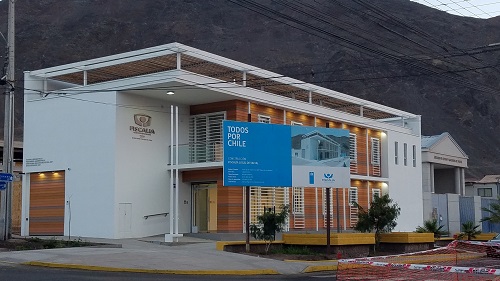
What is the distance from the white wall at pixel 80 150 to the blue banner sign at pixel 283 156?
7.66 m

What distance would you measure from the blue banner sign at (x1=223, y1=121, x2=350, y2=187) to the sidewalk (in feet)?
11.0

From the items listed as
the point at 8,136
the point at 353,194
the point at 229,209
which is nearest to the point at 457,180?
the point at 353,194

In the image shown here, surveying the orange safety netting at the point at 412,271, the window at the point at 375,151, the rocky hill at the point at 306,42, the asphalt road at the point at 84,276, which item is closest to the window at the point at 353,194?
the window at the point at 375,151

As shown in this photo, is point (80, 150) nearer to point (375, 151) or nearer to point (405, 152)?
point (375, 151)

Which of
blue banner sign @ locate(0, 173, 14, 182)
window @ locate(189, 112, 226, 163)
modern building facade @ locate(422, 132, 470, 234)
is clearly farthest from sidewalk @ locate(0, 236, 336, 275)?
modern building facade @ locate(422, 132, 470, 234)

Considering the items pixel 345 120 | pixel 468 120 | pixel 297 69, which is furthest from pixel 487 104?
pixel 345 120

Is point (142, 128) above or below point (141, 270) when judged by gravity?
above

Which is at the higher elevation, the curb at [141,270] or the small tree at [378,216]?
the small tree at [378,216]

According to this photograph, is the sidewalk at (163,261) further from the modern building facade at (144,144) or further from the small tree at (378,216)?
the modern building facade at (144,144)

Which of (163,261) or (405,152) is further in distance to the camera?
(405,152)

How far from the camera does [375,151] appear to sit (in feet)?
153

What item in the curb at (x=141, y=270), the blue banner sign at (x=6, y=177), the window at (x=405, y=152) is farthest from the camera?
the window at (x=405, y=152)

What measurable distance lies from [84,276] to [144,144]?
1618 cm

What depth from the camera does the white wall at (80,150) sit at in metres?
32.9
